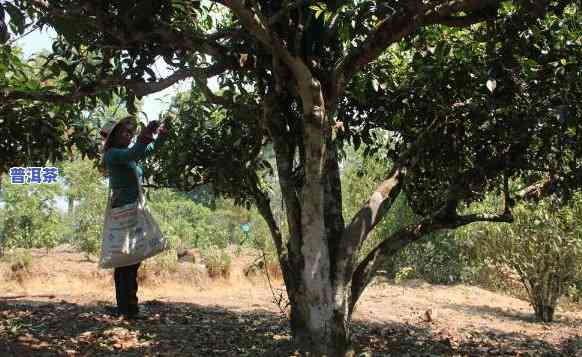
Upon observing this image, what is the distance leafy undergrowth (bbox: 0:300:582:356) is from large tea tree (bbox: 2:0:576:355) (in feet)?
2.45

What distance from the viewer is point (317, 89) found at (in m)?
3.54

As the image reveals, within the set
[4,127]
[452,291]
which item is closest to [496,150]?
[4,127]

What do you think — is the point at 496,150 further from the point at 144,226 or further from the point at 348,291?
the point at 144,226

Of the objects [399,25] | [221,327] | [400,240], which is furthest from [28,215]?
[399,25]

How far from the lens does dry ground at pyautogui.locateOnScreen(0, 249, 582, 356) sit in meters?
4.38

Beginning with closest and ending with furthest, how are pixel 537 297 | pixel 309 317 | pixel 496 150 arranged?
1. pixel 309 317
2. pixel 496 150
3. pixel 537 297

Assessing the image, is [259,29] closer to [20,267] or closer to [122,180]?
[122,180]

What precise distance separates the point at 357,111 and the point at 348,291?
193 centimetres

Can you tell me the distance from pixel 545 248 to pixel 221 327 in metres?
5.90

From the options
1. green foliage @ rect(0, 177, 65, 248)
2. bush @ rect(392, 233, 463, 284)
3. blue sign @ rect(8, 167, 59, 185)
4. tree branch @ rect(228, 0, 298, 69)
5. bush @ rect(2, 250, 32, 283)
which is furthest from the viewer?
green foliage @ rect(0, 177, 65, 248)

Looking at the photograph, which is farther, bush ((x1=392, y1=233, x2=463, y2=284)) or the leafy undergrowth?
bush ((x1=392, y1=233, x2=463, y2=284))

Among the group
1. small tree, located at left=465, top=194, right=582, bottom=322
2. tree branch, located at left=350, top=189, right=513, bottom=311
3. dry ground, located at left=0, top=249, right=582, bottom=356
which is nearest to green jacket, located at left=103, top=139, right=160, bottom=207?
dry ground, located at left=0, top=249, right=582, bottom=356

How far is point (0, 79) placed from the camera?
174 inches

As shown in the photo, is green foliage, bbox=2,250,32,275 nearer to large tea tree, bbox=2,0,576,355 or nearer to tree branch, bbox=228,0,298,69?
large tea tree, bbox=2,0,576,355
